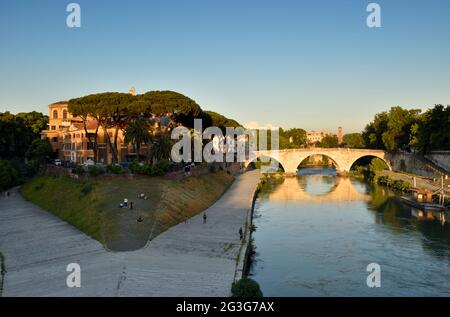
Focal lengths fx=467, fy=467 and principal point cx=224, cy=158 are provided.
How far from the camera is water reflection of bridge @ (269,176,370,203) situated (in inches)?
2734

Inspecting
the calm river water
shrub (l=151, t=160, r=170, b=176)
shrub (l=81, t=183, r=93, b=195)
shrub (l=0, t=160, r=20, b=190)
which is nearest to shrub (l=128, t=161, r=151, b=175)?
shrub (l=151, t=160, r=170, b=176)

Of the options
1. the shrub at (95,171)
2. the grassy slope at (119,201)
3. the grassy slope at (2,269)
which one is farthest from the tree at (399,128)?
the grassy slope at (2,269)

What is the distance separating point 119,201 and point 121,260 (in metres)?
14.3

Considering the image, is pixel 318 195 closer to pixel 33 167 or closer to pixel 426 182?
pixel 426 182

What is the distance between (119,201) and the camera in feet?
139

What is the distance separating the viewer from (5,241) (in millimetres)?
35719

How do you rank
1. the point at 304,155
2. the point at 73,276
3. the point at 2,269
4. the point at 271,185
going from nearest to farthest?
the point at 73,276
the point at 2,269
the point at 271,185
the point at 304,155

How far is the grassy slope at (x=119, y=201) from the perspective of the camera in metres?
36.7

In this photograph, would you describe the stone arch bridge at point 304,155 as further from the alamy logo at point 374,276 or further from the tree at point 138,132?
the alamy logo at point 374,276

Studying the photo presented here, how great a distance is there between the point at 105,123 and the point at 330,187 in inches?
1688

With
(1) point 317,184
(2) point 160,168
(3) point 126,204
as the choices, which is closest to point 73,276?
(3) point 126,204

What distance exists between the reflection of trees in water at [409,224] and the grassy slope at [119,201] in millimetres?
20150
